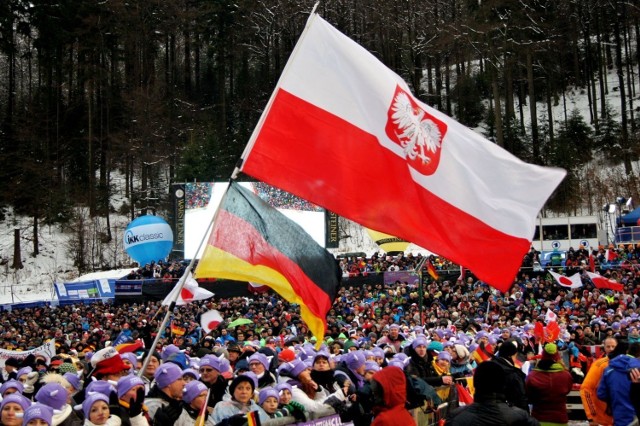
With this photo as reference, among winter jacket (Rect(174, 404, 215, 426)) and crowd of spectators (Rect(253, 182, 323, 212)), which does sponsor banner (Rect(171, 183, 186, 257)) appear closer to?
crowd of spectators (Rect(253, 182, 323, 212))

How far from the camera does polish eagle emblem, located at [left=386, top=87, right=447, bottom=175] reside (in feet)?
28.6

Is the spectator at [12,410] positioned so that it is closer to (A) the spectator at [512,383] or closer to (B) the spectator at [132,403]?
(B) the spectator at [132,403]

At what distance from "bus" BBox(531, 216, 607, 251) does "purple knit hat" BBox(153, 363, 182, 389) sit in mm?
37244

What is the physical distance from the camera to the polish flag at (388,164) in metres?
8.38

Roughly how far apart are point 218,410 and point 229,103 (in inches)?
2203

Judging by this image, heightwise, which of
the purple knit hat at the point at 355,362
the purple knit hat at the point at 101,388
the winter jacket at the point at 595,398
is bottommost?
the winter jacket at the point at 595,398

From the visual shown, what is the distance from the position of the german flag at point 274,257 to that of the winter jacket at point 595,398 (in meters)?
2.91

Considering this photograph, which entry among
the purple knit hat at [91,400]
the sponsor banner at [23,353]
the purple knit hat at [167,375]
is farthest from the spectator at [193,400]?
the sponsor banner at [23,353]

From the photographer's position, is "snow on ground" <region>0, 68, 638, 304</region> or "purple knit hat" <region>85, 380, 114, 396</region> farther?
"snow on ground" <region>0, 68, 638, 304</region>

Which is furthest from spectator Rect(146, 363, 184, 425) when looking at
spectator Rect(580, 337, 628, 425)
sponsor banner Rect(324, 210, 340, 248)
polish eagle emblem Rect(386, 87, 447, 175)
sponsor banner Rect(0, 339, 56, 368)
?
sponsor banner Rect(324, 210, 340, 248)

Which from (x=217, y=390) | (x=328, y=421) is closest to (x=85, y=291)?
(x=217, y=390)

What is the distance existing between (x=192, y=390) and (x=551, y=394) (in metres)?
3.70

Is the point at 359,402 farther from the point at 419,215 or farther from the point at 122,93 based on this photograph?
the point at 122,93

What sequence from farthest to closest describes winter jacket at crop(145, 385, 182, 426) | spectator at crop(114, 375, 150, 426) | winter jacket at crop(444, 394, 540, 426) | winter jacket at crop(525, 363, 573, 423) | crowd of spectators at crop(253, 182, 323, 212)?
crowd of spectators at crop(253, 182, 323, 212)
winter jacket at crop(525, 363, 573, 423)
winter jacket at crop(145, 385, 182, 426)
spectator at crop(114, 375, 150, 426)
winter jacket at crop(444, 394, 540, 426)
